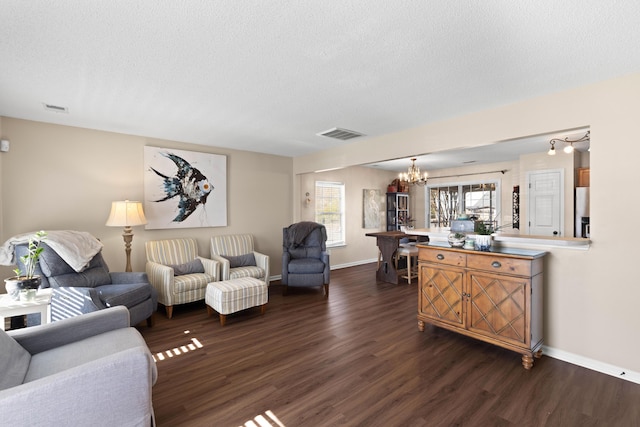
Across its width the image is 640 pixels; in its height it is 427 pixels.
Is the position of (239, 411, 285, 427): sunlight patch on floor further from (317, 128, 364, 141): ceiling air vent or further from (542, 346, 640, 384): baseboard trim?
(317, 128, 364, 141): ceiling air vent

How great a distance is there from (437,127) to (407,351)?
2.53m

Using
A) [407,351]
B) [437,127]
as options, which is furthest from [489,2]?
[407,351]

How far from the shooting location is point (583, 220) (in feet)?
16.2

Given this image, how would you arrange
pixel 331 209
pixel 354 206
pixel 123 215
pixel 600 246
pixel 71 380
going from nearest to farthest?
pixel 71 380 < pixel 600 246 < pixel 123 215 < pixel 331 209 < pixel 354 206

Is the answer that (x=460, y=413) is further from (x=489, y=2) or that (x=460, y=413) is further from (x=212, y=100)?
(x=212, y=100)

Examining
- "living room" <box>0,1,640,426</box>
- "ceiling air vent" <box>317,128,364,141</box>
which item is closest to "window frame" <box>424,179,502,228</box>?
"living room" <box>0,1,640,426</box>

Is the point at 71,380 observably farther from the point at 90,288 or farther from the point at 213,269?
the point at 213,269

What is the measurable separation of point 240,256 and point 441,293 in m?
3.09

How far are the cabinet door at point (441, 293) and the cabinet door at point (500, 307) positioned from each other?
0.11 metres

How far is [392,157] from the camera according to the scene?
4129 mm

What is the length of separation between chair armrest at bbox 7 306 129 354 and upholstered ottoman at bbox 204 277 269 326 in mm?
1344

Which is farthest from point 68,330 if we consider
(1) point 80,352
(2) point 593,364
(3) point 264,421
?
(2) point 593,364

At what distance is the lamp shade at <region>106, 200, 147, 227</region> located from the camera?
12.2 feet

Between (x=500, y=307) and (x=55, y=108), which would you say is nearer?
(x=500, y=307)
